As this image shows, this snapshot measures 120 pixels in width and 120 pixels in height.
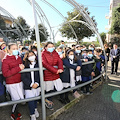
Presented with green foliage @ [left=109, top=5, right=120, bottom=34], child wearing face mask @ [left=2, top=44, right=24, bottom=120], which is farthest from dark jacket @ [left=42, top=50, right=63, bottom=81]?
green foliage @ [left=109, top=5, right=120, bottom=34]

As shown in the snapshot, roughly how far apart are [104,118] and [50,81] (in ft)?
4.59

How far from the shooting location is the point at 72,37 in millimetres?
18531

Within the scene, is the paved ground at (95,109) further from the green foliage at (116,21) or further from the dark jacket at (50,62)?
the green foliage at (116,21)

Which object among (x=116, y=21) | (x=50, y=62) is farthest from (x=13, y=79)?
(x=116, y=21)

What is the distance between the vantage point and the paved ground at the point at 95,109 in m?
2.48

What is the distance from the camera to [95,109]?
9.09 ft

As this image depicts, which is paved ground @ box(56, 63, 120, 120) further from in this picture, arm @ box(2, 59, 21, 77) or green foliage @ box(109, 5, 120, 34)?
green foliage @ box(109, 5, 120, 34)

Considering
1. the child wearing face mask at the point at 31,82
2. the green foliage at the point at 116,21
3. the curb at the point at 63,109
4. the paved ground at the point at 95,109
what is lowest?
the paved ground at the point at 95,109

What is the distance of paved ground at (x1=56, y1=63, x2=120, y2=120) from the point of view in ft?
8.15

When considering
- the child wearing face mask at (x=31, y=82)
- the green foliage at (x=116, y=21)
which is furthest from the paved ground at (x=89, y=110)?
the green foliage at (x=116, y=21)

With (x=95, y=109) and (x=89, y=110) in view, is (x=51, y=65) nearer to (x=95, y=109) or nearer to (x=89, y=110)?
(x=89, y=110)

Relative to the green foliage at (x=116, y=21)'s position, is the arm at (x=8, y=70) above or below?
below

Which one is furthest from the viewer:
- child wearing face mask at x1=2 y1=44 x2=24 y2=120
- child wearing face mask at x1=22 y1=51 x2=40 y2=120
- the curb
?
the curb

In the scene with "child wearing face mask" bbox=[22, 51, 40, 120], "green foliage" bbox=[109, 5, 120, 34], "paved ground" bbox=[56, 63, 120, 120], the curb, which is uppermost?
"green foliage" bbox=[109, 5, 120, 34]
